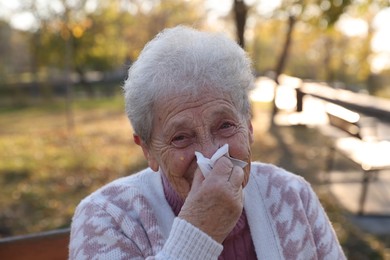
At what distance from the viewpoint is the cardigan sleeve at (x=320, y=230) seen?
1.69 metres

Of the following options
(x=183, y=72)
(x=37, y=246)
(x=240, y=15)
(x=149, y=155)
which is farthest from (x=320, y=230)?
(x=240, y=15)

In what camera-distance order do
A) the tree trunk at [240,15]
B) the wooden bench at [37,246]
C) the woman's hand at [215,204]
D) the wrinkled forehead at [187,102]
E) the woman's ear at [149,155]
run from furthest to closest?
the tree trunk at [240,15] < the wooden bench at [37,246] < the woman's ear at [149,155] < the wrinkled forehead at [187,102] < the woman's hand at [215,204]

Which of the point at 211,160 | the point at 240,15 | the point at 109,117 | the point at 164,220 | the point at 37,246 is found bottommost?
the point at 109,117

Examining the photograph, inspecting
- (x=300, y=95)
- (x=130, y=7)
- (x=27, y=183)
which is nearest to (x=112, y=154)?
(x=27, y=183)

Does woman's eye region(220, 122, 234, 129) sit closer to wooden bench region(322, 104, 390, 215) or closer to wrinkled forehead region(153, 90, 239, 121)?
wrinkled forehead region(153, 90, 239, 121)

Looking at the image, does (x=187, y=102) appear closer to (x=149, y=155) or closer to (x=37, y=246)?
(x=149, y=155)

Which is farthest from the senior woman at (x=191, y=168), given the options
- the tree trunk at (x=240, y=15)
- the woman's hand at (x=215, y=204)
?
the tree trunk at (x=240, y=15)

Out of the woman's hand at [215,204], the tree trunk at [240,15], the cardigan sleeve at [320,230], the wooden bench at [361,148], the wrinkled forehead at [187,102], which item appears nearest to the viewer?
the woman's hand at [215,204]

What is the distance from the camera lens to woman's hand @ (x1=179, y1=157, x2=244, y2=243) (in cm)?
124

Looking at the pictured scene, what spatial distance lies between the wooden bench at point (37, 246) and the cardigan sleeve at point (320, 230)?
45.2 inches

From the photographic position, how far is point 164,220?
1.60 m

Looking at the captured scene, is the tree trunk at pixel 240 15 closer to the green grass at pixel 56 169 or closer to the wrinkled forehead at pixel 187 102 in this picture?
the green grass at pixel 56 169

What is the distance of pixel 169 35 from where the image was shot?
1.54m

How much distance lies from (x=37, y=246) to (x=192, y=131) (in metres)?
1.14
